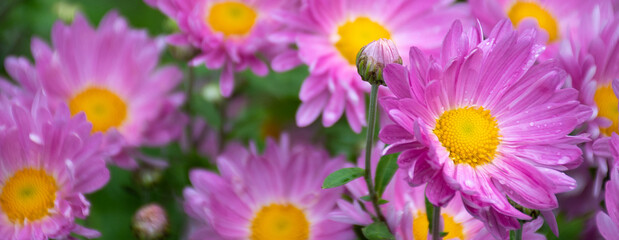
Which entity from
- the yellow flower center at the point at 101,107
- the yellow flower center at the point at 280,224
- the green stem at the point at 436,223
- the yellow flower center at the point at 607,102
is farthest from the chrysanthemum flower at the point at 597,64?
the yellow flower center at the point at 101,107

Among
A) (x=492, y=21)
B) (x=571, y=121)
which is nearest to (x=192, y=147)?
(x=492, y=21)

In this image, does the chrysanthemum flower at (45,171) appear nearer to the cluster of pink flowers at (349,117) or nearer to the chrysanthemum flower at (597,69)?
the cluster of pink flowers at (349,117)

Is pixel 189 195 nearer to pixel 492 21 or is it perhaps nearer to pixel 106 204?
pixel 106 204

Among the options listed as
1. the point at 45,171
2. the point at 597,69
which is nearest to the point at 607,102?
the point at 597,69

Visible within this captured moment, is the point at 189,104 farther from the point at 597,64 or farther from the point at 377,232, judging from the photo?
the point at 597,64

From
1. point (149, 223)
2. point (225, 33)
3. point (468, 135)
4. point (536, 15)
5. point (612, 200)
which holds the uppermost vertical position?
point (225, 33)

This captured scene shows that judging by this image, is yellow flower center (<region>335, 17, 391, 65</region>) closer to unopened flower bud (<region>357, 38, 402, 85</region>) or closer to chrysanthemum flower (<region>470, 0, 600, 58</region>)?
chrysanthemum flower (<region>470, 0, 600, 58</region>)
